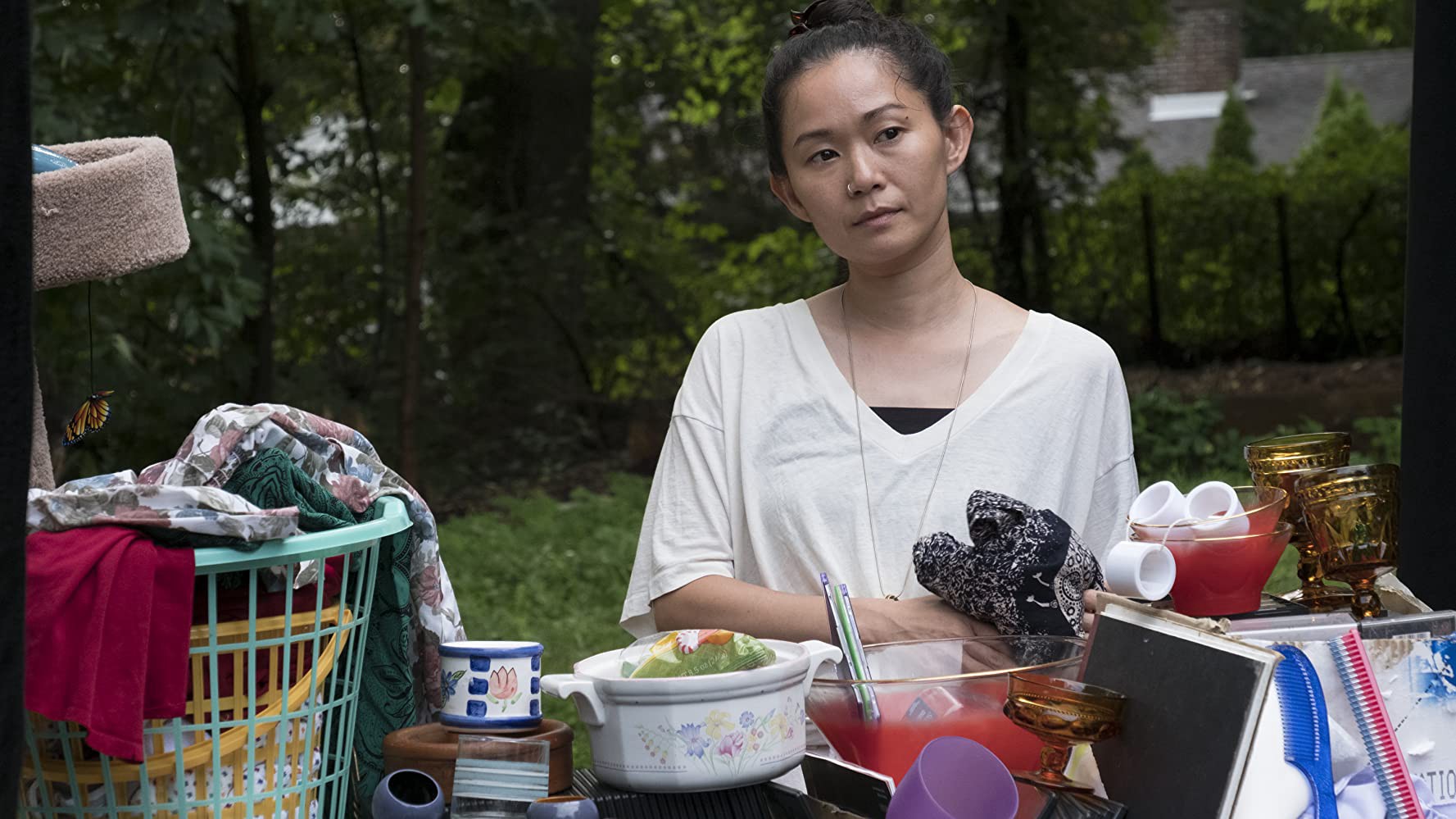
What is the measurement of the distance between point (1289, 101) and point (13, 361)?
30.9 m

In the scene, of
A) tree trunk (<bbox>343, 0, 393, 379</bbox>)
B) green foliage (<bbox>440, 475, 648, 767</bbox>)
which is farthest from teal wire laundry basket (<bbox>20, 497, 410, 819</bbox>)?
tree trunk (<bbox>343, 0, 393, 379</bbox>)

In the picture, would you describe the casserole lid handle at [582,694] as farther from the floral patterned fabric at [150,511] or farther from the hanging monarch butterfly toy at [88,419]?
the hanging monarch butterfly toy at [88,419]

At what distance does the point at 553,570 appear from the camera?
6.05m

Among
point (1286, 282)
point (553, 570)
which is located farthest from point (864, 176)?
point (1286, 282)

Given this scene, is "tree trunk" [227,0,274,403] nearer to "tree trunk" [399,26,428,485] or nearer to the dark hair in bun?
"tree trunk" [399,26,428,485]

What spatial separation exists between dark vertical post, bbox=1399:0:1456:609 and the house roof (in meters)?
23.6

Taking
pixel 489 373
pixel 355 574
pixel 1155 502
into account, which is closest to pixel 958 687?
pixel 1155 502

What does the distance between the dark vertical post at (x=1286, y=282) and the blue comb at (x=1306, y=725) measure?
28.9 ft

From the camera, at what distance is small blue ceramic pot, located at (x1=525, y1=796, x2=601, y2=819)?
1.20 metres

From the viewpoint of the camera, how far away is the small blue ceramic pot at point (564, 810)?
120 centimetres

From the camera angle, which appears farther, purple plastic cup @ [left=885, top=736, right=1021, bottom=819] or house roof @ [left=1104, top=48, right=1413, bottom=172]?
house roof @ [left=1104, top=48, right=1413, bottom=172]

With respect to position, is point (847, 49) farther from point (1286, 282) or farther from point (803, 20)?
point (1286, 282)

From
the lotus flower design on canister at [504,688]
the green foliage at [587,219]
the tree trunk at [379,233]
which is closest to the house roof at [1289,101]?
the green foliage at [587,219]

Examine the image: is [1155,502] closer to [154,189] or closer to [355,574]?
[355,574]
